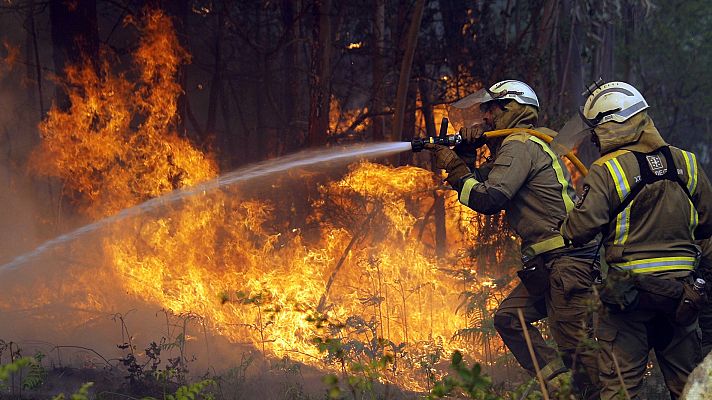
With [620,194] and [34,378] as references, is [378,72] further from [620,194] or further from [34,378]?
[620,194]

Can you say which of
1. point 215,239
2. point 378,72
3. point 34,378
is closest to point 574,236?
point 34,378

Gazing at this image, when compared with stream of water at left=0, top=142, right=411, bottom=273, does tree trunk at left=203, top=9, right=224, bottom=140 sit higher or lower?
higher

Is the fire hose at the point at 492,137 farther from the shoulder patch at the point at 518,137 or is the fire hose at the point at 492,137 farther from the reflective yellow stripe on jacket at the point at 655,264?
the reflective yellow stripe on jacket at the point at 655,264

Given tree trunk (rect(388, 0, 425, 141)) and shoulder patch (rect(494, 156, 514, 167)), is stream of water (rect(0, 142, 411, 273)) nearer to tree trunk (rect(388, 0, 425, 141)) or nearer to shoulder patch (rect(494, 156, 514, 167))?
tree trunk (rect(388, 0, 425, 141))

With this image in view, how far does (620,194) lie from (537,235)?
104 cm

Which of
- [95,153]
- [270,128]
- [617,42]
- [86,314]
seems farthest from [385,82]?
[617,42]

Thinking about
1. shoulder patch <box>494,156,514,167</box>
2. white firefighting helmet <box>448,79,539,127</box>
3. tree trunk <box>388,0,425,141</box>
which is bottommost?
shoulder patch <box>494,156,514,167</box>

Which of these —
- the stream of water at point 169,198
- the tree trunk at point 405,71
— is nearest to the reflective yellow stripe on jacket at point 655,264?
the stream of water at point 169,198

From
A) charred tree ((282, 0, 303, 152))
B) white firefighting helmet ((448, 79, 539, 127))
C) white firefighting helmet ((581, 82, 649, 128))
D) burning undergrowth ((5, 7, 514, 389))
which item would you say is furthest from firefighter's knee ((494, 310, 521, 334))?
charred tree ((282, 0, 303, 152))

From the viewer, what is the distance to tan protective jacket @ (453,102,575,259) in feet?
16.5

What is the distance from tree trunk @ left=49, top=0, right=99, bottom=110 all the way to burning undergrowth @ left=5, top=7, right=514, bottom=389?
168 mm

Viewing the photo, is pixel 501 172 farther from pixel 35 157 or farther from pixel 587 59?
pixel 587 59

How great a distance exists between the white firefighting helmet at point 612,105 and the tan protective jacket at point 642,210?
0.06m

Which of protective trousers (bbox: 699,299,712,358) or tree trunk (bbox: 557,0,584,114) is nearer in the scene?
protective trousers (bbox: 699,299,712,358)
